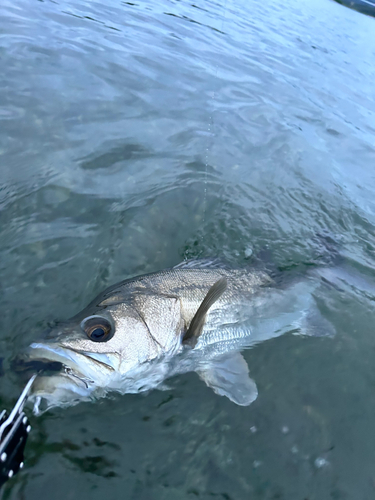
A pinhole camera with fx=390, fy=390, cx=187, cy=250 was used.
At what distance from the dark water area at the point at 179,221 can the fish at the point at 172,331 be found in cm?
16

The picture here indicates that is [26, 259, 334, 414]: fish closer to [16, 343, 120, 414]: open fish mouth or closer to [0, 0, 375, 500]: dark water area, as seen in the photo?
[16, 343, 120, 414]: open fish mouth

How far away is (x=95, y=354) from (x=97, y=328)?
193 mm

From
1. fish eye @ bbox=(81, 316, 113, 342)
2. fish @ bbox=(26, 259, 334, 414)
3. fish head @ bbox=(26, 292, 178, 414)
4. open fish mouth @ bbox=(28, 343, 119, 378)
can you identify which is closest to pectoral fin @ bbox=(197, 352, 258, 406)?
fish @ bbox=(26, 259, 334, 414)

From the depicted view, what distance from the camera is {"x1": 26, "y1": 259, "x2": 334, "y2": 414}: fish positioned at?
8.46 ft

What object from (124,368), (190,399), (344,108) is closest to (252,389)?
(190,399)

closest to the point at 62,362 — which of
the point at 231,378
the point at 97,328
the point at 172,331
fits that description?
the point at 97,328

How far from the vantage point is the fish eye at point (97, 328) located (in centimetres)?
272

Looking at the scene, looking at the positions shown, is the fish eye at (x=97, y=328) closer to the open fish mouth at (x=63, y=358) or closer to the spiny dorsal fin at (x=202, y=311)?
the open fish mouth at (x=63, y=358)

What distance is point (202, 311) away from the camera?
3.09m

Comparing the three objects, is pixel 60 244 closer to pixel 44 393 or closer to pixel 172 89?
pixel 44 393

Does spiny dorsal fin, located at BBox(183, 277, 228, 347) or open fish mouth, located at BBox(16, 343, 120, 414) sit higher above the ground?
spiny dorsal fin, located at BBox(183, 277, 228, 347)

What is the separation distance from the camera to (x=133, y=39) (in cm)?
991

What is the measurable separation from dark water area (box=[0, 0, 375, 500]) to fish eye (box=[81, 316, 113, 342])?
1.78ft

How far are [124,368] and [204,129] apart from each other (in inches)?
205
